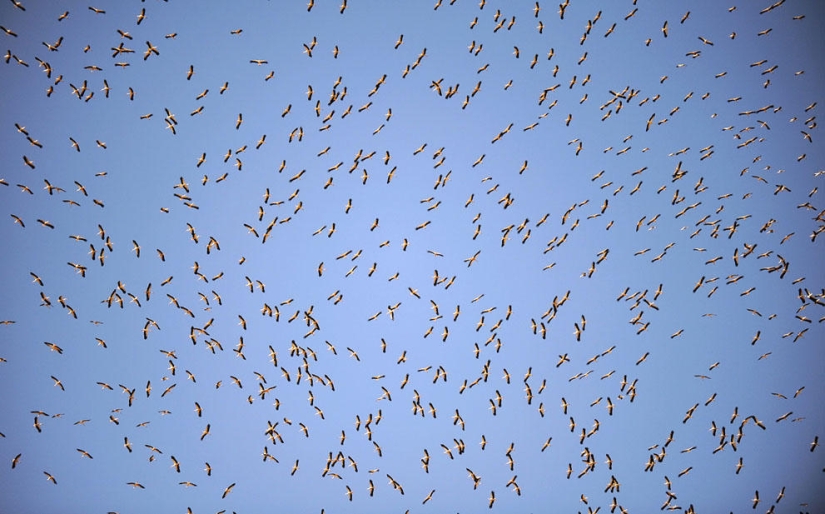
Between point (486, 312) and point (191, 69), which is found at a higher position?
point (191, 69)

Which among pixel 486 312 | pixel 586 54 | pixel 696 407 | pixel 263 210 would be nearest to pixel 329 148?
pixel 263 210

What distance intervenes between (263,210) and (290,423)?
400cm

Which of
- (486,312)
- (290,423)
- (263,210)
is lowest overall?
(290,423)

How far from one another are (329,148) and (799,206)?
362 inches

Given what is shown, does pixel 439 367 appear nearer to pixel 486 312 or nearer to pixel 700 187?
pixel 486 312

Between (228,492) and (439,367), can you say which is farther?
(439,367)

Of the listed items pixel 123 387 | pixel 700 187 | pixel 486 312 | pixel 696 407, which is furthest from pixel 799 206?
pixel 123 387

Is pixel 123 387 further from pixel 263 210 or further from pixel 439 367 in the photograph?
pixel 439 367

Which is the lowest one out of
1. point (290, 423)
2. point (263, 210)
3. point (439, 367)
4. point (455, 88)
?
point (290, 423)

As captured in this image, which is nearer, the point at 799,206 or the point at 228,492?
the point at 228,492

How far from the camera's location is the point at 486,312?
12.4 meters

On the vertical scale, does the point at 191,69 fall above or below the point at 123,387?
above

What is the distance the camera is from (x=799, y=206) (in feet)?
41.2

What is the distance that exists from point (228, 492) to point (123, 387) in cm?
268
